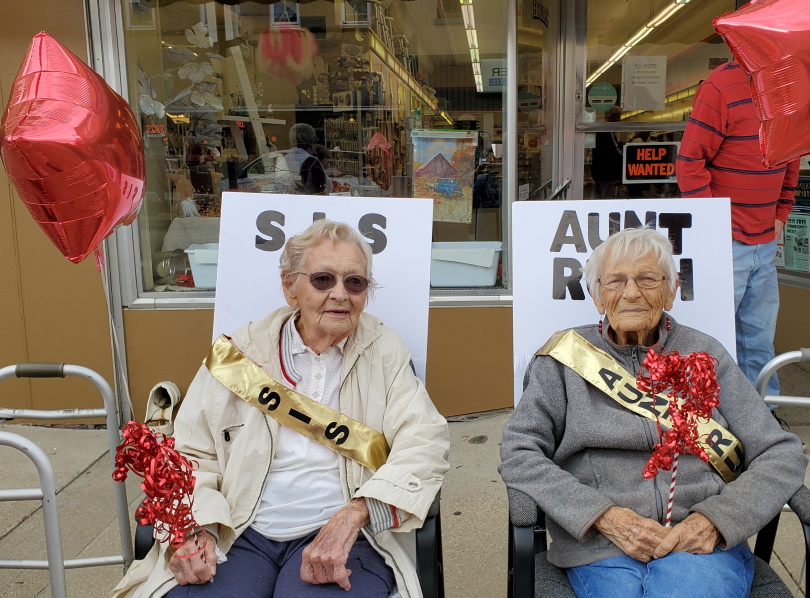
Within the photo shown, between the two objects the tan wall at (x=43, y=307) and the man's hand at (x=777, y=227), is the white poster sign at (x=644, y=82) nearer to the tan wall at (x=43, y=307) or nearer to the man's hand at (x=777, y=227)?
the man's hand at (x=777, y=227)

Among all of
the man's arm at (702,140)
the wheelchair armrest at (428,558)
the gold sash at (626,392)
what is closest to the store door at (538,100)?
the man's arm at (702,140)

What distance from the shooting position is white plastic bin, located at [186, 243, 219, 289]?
461cm

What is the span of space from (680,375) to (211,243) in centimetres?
343

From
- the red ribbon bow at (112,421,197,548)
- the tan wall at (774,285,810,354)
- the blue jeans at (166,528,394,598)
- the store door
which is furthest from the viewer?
the tan wall at (774,285,810,354)

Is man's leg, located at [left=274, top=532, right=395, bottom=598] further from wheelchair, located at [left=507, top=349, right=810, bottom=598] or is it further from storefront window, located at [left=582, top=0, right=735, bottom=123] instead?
storefront window, located at [left=582, top=0, right=735, bottom=123]

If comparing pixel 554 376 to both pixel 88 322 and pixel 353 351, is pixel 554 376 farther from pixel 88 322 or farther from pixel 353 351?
pixel 88 322

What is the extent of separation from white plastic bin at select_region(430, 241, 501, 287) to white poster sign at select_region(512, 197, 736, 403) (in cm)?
191

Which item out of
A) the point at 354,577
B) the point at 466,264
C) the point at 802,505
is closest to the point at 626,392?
the point at 802,505

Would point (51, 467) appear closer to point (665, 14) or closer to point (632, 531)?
point (632, 531)

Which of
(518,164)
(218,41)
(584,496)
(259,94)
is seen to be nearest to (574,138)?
(518,164)

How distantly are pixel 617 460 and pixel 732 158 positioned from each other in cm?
217

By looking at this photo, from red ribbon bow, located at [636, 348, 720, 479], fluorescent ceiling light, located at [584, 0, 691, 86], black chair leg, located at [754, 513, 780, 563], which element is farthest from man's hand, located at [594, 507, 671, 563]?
fluorescent ceiling light, located at [584, 0, 691, 86]

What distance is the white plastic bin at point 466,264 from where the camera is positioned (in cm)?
463

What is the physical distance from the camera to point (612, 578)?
1945mm
